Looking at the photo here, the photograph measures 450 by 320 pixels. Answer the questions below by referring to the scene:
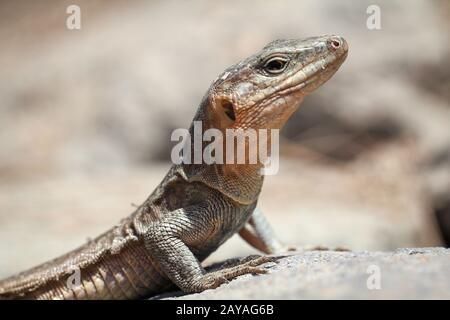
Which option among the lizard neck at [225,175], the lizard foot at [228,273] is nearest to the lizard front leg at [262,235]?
the lizard neck at [225,175]

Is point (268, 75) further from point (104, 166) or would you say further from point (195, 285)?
point (104, 166)

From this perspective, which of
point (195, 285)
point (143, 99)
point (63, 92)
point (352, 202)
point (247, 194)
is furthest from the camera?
point (63, 92)

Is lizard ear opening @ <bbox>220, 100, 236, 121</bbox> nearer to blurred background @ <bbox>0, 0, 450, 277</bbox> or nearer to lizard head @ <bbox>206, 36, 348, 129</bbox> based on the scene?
lizard head @ <bbox>206, 36, 348, 129</bbox>

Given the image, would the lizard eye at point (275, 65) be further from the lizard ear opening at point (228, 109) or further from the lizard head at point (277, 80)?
the lizard ear opening at point (228, 109)

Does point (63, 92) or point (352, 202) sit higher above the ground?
point (63, 92)

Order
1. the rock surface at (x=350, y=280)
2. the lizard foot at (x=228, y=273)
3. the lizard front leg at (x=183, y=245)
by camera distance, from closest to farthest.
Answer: the rock surface at (x=350, y=280) < the lizard foot at (x=228, y=273) < the lizard front leg at (x=183, y=245)

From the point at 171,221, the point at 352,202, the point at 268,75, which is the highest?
the point at 268,75

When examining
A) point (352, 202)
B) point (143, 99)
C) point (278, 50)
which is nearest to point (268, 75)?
point (278, 50)
